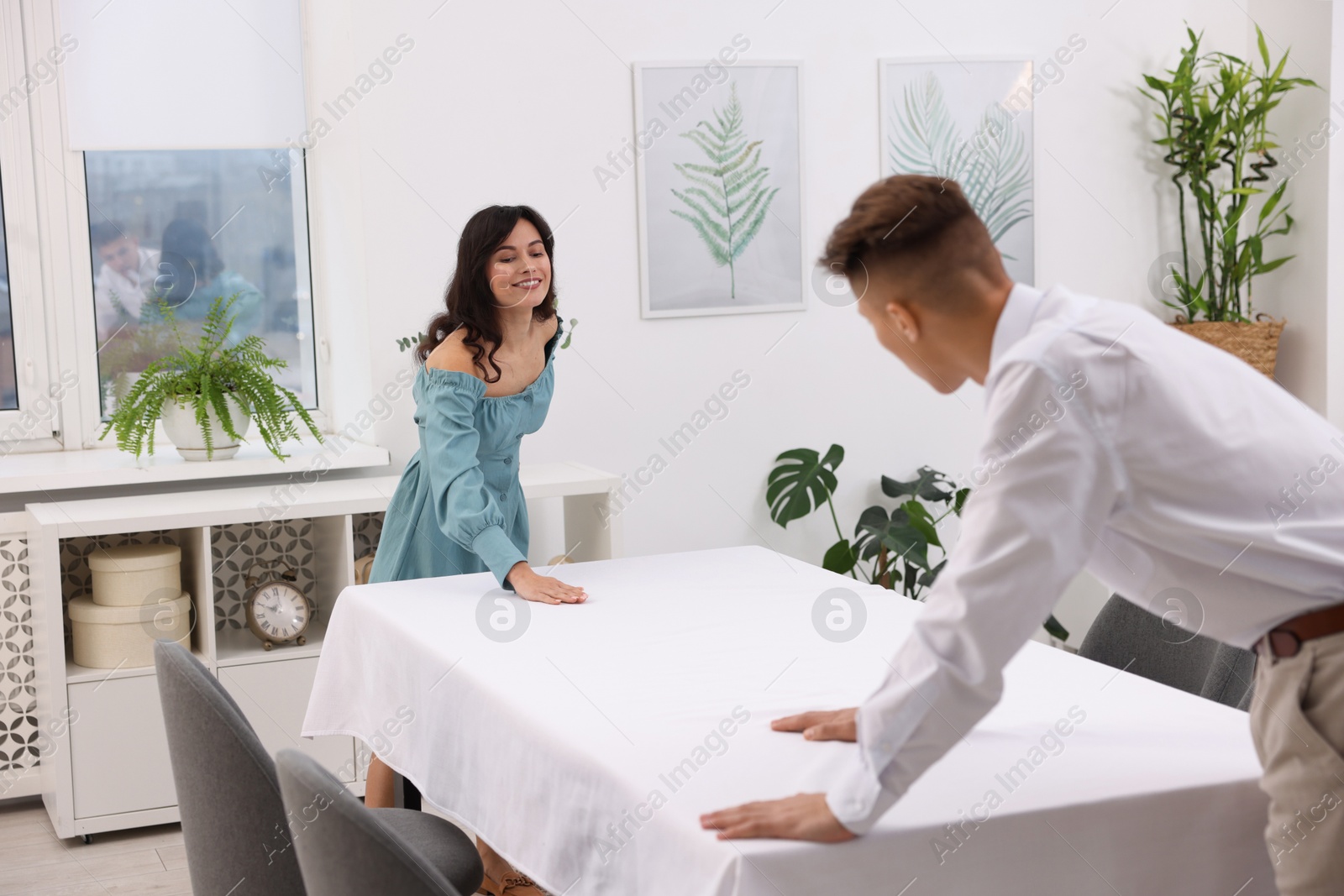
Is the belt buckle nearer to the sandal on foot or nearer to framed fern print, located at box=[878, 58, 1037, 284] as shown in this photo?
the sandal on foot

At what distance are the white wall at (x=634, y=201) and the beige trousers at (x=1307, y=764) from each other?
9.71 feet

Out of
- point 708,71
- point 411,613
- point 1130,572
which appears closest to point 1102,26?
point 708,71

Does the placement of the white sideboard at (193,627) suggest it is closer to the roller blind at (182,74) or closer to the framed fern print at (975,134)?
the roller blind at (182,74)

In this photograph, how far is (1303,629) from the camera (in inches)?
49.4

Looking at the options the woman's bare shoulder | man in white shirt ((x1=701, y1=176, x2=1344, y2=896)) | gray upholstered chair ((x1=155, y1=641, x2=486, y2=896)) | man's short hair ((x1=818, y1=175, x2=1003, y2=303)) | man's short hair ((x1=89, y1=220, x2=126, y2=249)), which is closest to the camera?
man in white shirt ((x1=701, y1=176, x2=1344, y2=896))

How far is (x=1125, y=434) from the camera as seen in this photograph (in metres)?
1.19

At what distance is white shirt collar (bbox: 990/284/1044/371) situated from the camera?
4.24ft

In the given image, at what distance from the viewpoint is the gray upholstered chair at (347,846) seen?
1.27 metres

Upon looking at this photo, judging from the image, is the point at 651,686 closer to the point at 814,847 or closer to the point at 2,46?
the point at 814,847

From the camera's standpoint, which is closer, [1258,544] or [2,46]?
[1258,544]

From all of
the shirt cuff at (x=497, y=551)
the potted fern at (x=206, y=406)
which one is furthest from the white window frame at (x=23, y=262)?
the shirt cuff at (x=497, y=551)

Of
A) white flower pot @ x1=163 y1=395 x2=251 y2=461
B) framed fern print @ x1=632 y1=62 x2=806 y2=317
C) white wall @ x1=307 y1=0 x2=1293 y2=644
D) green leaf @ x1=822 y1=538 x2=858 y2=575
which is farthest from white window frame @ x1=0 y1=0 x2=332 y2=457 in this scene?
green leaf @ x1=822 y1=538 x2=858 y2=575

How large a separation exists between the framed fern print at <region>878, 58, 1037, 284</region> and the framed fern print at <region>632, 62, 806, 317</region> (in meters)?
0.37

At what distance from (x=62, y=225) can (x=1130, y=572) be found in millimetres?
3582
